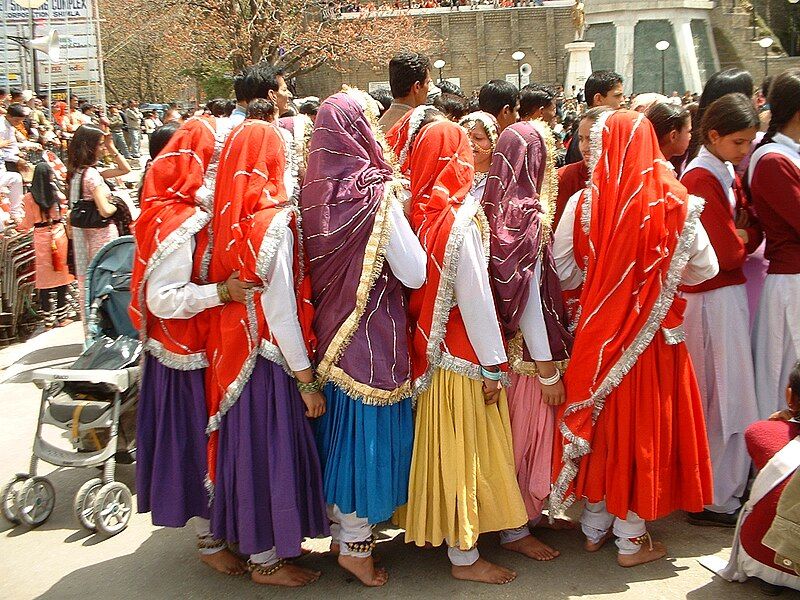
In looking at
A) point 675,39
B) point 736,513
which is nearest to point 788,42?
point 675,39

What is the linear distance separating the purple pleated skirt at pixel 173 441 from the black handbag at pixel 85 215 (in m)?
2.69

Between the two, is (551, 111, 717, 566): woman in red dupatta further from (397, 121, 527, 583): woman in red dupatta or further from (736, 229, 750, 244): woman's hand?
(736, 229, 750, 244): woman's hand

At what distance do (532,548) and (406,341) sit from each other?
3.49ft

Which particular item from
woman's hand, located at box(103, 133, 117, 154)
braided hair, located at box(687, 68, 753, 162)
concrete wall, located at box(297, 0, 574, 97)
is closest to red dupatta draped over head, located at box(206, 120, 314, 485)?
braided hair, located at box(687, 68, 753, 162)

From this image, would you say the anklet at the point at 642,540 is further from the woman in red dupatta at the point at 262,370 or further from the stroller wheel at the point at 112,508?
the stroller wheel at the point at 112,508

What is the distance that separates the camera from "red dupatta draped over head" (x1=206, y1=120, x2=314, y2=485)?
2941 mm

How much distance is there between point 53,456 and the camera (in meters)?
3.85

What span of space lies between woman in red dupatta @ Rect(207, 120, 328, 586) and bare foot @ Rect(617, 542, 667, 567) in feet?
4.05

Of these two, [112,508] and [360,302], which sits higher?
[360,302]

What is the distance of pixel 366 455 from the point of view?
10.1 feet

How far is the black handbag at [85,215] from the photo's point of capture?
18.3ft

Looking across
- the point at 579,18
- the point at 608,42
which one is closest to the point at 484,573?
the point at 579,18

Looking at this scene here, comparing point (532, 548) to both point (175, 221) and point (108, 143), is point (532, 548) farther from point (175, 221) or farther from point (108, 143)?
point (108, 143)

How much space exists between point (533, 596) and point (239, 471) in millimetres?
1235
